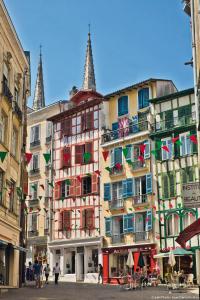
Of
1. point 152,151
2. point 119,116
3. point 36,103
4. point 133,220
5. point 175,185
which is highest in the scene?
point 36,103

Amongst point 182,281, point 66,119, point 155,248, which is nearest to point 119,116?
point 66,119

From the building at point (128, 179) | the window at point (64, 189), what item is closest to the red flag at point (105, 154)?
the building at point (128, 179)

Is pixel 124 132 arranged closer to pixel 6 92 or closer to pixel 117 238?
pixel 117 238

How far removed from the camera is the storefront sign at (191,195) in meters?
10.3

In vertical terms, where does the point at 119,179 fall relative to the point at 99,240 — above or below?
above

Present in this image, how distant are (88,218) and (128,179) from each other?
5.37 meters

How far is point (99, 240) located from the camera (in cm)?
4012

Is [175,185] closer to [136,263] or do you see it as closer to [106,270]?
[136,263]

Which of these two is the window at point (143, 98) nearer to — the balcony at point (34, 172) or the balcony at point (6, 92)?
the balcony at point (34, 172)

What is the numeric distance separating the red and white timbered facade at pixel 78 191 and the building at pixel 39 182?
1402 mm

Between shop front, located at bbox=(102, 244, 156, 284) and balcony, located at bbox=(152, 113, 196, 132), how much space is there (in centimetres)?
924

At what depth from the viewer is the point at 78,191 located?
43.0 m

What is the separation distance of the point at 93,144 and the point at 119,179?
4.87 m

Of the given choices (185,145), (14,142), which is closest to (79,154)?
(185,145)
